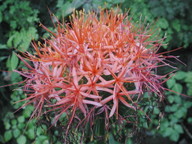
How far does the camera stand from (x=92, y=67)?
0.66m

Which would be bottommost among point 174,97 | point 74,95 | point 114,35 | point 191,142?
point 191,142

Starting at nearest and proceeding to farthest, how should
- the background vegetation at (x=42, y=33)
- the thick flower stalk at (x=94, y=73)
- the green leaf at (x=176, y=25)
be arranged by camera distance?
the thick flower stalk at (x=94, y=73)
the background vegetation at (x=42, y=33)
the green leaf at (x=176, y=25)

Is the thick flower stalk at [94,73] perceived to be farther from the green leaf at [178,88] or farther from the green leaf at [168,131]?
the green leaf at [168,131]

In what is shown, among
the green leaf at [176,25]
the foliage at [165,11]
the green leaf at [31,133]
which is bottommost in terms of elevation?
the green leaf at [31,133]

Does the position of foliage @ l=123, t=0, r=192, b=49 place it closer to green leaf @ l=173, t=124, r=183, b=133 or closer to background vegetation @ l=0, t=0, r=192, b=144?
background vegetation @ l=0, t=0, r=192, b=144

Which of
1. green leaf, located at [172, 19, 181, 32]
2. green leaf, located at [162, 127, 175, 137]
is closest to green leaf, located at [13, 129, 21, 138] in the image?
green leaf, located at [162, 127, 175, 137]

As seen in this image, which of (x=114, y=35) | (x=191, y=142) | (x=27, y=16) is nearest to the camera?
(x=114, y=35)

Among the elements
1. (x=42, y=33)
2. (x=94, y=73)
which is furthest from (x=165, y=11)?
(x=94, y=73)

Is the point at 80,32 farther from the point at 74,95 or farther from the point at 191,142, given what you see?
the point at 191,142

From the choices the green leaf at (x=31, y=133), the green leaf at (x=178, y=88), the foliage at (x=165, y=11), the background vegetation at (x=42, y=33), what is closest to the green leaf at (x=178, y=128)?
the background vegetation at (x=42, y=33)

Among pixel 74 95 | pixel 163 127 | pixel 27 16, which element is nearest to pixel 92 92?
pixel 74 95

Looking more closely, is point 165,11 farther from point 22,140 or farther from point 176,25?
point 22,140

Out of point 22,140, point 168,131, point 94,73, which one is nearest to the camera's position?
point 94,73

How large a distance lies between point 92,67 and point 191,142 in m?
1.30
